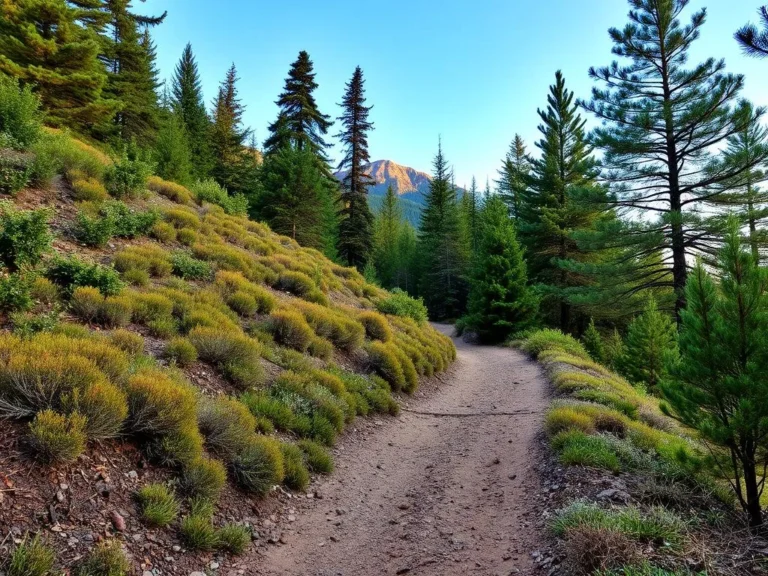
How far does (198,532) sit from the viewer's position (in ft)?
10.7

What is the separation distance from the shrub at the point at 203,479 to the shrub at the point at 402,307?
9.43m

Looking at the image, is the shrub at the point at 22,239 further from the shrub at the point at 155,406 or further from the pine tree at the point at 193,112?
the pine tree at the point at 193,112

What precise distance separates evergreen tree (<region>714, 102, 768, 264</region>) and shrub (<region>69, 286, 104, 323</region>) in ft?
53.7

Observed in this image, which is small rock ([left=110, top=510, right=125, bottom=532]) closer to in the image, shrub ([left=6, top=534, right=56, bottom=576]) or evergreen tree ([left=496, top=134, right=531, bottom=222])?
shrub ([left=6, top=534, right=56, bottom=576])

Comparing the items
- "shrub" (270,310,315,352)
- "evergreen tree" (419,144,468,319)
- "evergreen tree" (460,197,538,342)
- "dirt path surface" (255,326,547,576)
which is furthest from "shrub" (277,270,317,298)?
"evergreen tree" (419,144,468,319)

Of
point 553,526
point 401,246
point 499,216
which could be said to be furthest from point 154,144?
point 401,246

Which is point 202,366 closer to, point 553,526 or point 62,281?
point 62,281

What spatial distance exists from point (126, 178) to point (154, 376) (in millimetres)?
8183

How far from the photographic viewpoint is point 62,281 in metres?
5.84

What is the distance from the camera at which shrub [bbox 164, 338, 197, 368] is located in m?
5.32

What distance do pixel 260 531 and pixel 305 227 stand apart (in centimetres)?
2235

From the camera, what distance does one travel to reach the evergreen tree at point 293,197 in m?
A: 24.3

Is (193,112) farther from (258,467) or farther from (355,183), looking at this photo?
(258,467)

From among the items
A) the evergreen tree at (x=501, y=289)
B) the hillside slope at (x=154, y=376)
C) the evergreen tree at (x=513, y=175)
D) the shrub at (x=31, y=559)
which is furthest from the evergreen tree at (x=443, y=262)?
the shrub at (x=31, y=559)
